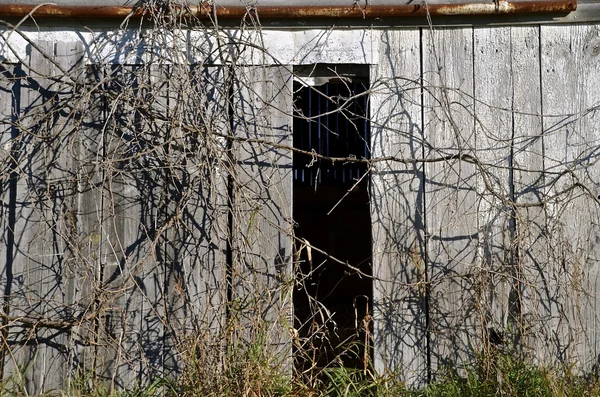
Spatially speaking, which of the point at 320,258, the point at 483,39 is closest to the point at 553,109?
the point at 483,39

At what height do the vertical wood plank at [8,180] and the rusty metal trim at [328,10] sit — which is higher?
the rusty metal trim at [328,10]

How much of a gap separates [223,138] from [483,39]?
171cm

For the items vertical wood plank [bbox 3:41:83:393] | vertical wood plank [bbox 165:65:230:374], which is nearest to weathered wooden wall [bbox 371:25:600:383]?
vertical wood plank [bbox 165:65:230:374]

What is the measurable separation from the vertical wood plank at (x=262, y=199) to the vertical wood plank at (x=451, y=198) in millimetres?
860

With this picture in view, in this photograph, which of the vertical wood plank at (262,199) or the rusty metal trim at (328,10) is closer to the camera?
the vertical wood plank at (262,199)

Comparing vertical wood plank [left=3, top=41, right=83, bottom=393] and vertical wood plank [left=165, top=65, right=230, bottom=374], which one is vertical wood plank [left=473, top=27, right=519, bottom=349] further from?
vertical wood plank [left=3, top=41, right=83, bottom=393]

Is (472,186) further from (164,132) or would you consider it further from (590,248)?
(164,132)

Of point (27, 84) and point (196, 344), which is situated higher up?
point (27, 84)

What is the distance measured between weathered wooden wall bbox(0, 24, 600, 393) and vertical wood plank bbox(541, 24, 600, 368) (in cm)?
1

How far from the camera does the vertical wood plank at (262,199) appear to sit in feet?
14.2

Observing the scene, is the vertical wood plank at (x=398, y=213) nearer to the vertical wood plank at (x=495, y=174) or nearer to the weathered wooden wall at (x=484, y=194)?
the weathered wooden wall at (x=484, y=194)

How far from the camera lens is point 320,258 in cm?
812

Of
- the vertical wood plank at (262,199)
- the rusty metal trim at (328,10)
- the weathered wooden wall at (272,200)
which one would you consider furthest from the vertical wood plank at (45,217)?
the vertical wood plank at (262,199)

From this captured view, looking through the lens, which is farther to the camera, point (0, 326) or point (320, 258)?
point (320, 258)
